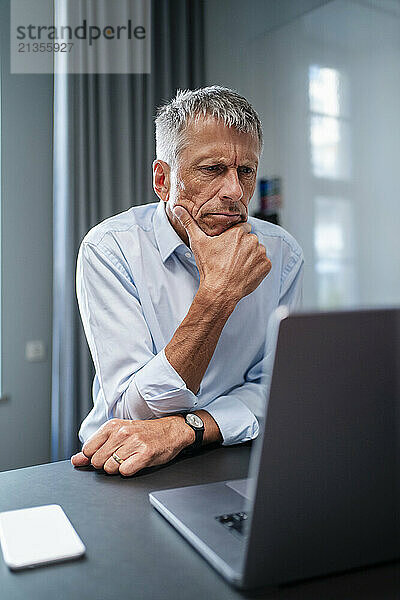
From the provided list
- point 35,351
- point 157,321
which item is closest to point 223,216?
point 157,321

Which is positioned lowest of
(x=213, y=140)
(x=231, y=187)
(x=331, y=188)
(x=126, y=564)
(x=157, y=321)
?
(x=126, y=564)

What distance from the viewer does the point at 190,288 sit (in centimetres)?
160

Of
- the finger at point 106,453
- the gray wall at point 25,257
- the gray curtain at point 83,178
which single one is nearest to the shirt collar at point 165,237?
the finger at point 106,453

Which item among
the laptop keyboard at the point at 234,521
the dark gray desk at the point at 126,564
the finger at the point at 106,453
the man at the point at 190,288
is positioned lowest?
the dark gray desk at the point at 126,564

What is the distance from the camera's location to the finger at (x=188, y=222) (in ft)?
Answer: 4.94

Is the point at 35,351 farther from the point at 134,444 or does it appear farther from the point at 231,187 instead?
the point at 134,444

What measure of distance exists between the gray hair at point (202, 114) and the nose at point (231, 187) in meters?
0.11

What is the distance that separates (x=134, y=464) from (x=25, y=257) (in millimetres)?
2199

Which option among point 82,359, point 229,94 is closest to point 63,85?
point 82,359

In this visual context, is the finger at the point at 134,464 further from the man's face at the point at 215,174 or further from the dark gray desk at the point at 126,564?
the man's face at the point at 215,174

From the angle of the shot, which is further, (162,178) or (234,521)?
(162,178)

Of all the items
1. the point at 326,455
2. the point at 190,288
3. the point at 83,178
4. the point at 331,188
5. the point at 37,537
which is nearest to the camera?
the point at 326,455

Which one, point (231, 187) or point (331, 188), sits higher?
point (331, 188)

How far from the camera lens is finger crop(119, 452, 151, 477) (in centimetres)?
103
